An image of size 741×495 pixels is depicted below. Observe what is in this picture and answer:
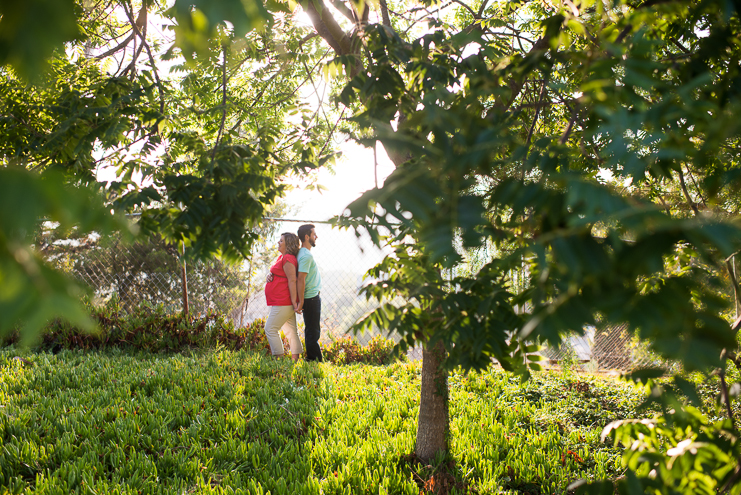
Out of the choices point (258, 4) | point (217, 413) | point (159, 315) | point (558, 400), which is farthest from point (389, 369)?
point (258, 4)

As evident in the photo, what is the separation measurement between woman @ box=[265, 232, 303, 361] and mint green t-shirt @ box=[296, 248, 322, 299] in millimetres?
94

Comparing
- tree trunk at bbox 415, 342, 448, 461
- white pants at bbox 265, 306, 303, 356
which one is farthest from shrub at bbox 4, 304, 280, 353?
tree trunk at bbox 415, 342, 448, 461

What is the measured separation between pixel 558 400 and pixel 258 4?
4995 millimetres

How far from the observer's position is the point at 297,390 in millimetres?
4449

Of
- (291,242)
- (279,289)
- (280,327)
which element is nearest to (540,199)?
(291,242)

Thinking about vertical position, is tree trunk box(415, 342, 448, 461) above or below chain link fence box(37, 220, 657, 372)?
below

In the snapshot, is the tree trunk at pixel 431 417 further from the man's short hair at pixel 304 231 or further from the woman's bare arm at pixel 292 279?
the man's short hair at pixel 304 231

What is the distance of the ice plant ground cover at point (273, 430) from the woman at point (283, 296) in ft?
2.74

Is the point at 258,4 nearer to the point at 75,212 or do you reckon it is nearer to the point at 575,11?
the point at 75,212

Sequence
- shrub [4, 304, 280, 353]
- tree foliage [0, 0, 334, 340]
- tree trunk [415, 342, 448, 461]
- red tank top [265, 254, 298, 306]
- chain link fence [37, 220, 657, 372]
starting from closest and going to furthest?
tree foliage [0, 0, 334, 340]
tree trunk [415, 342, 448, 461]
red tank top [265, 254, 298, 306]
shrub [4, 304, 280, 353]
chain link fence [37, 220, 657, 372]

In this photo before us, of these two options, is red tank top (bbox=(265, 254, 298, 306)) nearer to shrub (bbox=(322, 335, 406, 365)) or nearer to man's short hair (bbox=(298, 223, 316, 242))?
man's short hair (bbox=(298, 223, 316, 242))

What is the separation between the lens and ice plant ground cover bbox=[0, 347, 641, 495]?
2.82 m

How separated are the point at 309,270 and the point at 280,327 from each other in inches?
38.0

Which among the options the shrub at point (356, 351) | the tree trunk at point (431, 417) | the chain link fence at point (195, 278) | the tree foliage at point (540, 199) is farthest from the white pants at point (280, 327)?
the tree foliage at point (540, 199)
